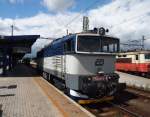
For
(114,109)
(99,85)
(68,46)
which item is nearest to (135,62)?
(68,46)

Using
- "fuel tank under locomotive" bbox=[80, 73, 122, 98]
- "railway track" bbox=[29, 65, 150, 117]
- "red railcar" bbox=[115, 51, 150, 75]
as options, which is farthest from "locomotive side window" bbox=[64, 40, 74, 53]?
"red railcar" bbox=[115, 51, 150, 75]

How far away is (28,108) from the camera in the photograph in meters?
11.3

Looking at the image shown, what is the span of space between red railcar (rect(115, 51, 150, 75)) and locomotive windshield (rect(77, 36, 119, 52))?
16.9 metres

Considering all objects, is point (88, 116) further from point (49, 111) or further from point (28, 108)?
point (28, 108)

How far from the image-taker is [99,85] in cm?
1305

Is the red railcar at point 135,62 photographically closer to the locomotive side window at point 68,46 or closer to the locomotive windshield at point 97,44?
the locomotive windshield at point 97,44

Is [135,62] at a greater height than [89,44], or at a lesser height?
lesser

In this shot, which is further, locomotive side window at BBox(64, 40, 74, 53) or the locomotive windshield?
locomotive side window at BBox(64, 40, 74, 53)

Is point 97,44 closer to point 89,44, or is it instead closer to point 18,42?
point 89,44

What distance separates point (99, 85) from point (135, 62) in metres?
20.8

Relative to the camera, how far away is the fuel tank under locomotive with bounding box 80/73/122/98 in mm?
12812

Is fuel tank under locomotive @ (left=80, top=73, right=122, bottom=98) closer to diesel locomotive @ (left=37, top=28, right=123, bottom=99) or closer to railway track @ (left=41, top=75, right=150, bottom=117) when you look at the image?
diesel locomotive @ (left=37, top=28, right=123, bottom=99)

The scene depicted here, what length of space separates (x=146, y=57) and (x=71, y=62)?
19.2m

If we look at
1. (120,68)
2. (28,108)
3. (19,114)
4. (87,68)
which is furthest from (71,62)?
(120,68)
